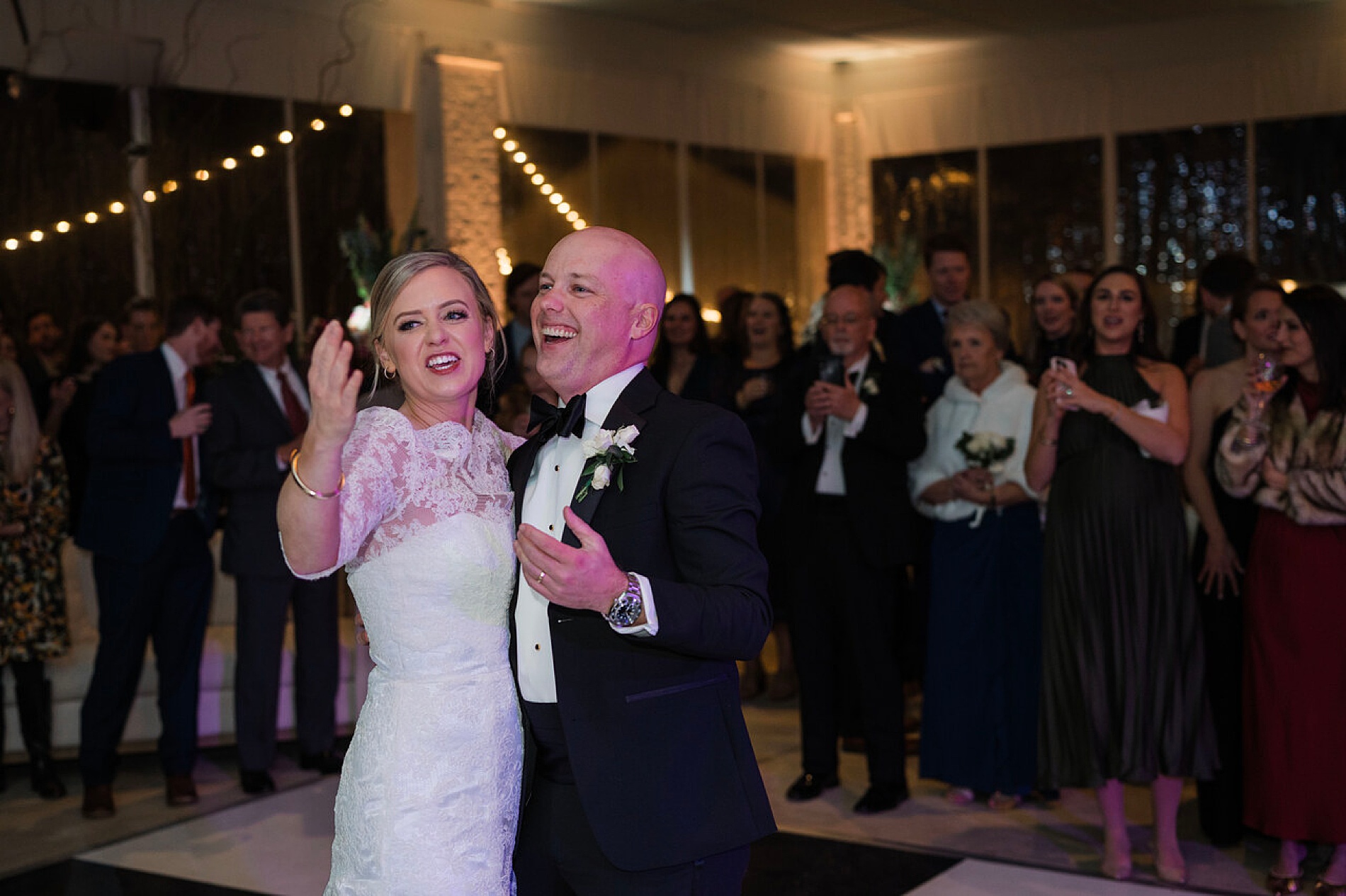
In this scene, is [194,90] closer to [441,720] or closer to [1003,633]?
[1003,633]

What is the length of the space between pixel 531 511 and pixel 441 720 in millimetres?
370

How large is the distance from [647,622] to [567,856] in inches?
20.6

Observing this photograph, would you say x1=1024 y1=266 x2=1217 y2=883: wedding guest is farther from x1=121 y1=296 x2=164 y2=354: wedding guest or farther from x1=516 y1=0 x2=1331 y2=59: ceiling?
x1=516 y1=0 x2=1331 y2=59: ceiling

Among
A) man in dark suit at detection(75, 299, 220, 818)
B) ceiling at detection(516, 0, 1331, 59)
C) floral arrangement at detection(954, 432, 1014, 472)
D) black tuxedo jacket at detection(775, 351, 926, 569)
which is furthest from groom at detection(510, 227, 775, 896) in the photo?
ceiling at detection(516, 0, 1331, 59)

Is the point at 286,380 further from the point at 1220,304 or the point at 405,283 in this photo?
the point at 1220,304

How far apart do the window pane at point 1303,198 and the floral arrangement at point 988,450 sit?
7578 millimetres

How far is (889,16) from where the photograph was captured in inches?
452

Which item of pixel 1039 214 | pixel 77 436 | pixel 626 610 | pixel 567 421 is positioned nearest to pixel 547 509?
pixel 567 421

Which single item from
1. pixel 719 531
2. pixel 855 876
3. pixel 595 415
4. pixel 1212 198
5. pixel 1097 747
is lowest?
pixel 855 876

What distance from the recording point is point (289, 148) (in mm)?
9391

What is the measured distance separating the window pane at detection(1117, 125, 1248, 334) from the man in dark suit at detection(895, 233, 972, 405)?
591 cm

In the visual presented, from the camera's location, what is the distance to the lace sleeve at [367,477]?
213 centimetres

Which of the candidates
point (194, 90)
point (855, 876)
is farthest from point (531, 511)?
point (194, 90)

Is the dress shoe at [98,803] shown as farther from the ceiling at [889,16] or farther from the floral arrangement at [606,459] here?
the ceiling at [889,16]
